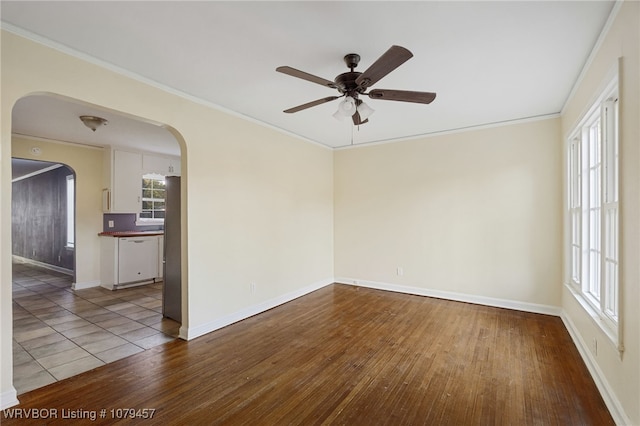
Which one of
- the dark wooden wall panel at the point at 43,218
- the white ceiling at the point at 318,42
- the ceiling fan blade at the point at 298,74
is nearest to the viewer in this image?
the white ceiling at the point at 318,42

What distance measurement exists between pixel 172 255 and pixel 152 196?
10.8 feet

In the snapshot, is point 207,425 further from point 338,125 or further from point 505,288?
point 505,288

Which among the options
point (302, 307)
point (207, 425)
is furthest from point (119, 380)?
point (302, 307)

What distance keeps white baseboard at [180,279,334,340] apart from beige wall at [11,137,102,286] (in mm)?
3373

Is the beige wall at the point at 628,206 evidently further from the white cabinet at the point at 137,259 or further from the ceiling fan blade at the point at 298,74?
the white cabinet at the point at 137,259

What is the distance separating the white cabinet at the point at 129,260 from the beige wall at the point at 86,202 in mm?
153

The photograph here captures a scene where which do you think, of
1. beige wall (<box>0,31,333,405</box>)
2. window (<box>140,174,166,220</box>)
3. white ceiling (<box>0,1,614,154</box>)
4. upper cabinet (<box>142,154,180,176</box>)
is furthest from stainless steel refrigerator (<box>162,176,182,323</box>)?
window (<box>140,174,166,220</box>)

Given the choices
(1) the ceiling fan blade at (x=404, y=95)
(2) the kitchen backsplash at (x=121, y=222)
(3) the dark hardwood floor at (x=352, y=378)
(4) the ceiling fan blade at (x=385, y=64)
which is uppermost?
(4) the ceiling fan blade at (x=385, y=64)

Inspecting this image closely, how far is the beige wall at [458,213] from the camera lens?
3943mm

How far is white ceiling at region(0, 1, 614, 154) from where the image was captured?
1878 millimetres

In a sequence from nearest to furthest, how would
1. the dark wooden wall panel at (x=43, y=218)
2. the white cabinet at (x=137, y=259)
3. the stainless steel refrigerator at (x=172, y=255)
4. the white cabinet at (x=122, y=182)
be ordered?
the stainless steel refrigerator at (x=172, y=255) < the white cabinet at (x=137, y=259) < the white cabinet at (x=122, y=182) < the dark wooden wall panel at (x=43, y=218)

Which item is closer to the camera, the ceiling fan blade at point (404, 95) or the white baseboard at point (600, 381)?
the white baseboard at point (600, 381)

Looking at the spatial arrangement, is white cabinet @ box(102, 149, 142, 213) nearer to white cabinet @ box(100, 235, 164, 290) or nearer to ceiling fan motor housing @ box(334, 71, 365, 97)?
white cabinet @ box(100, 235, 164, 290)

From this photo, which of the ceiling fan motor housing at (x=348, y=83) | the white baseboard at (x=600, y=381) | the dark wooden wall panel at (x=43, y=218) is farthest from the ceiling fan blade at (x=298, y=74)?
the dark wooden wall panel at (x=43, y=218)
